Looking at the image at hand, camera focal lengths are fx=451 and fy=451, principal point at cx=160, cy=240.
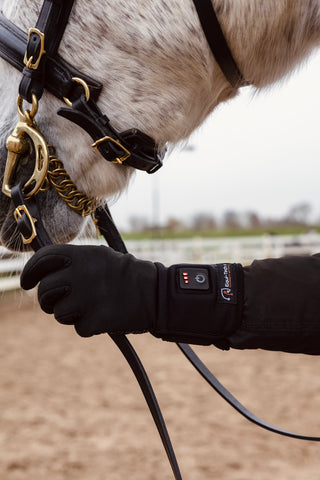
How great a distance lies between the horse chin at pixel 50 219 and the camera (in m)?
0.98

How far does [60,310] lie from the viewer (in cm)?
82

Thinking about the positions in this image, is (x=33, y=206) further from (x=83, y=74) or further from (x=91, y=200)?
(x=83, y=74)

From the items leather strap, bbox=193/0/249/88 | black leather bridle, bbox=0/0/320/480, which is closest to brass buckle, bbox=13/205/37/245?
black leather bridle, bbox=0/0/320/480

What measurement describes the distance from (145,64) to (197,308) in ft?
1.60

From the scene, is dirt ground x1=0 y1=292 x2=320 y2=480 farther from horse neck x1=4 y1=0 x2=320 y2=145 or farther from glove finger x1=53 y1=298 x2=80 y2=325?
horse neck x1=4 y1=0 x2=320 y2=145

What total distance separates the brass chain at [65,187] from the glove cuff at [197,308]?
0.89 ft

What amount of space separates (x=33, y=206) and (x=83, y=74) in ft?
0.93

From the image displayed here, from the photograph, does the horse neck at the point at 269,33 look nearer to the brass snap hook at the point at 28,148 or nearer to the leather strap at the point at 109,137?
the leather strap at the point at 109,137

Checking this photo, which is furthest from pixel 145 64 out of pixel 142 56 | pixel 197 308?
pixel 197 308

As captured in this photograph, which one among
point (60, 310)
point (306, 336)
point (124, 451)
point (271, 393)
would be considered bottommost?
point (271, 393)

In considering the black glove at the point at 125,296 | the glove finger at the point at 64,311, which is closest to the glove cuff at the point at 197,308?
the black glove at the point at 125,296

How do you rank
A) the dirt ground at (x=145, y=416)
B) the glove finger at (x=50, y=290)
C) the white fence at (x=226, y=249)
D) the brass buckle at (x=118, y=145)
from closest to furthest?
the glove finger at (x=50, y=290) → the brass buckle at (x=118, y=145) → the dirt ground at (x=145, y=416) → the white fence at (x=226, y=249)

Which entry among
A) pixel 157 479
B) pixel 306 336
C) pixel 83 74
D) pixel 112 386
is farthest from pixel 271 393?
pixel 83 74

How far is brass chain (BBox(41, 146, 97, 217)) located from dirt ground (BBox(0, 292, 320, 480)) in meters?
0.76
